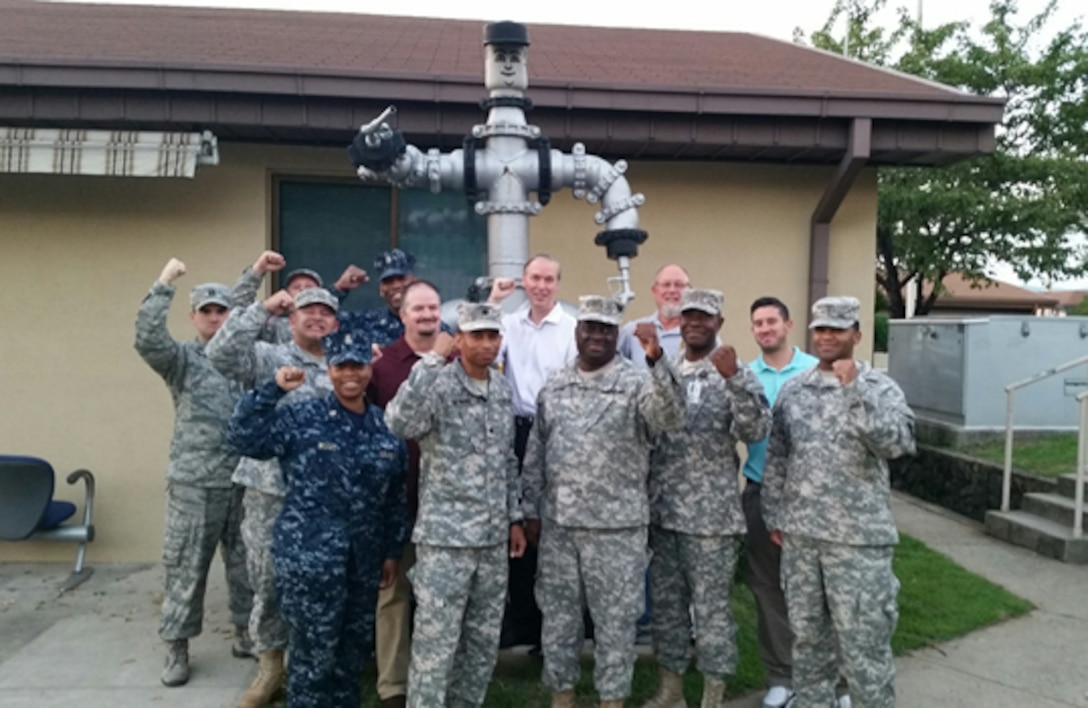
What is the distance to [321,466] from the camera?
118 inches

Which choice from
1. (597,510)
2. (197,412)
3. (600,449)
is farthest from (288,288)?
(597,510)

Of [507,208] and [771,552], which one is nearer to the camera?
[771,552]

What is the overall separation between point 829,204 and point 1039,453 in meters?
3.74

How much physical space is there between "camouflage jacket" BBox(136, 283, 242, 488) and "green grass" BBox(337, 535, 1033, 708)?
3.91ft

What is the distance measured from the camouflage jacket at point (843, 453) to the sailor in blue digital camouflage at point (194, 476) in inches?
96.2

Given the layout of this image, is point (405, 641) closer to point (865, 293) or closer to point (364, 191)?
point (364, 191)

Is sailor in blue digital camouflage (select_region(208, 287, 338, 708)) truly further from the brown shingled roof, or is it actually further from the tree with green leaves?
the tree with green leaves

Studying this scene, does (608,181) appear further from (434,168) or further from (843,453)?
(843,453)

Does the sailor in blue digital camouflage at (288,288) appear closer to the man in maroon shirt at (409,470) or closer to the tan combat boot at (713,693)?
the man in maroon shirt at (409,470)

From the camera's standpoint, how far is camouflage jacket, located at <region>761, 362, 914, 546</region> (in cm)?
291

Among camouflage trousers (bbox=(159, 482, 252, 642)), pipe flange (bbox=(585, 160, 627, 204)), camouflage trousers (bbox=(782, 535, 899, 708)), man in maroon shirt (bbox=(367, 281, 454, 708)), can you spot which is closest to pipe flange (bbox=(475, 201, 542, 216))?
pipe flange (bbox=(585, 160, 627, 204))

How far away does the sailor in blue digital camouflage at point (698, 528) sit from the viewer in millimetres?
3250

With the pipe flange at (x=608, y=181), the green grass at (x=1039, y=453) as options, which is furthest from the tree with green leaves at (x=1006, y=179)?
the pipe flange at (x=608, y=181)

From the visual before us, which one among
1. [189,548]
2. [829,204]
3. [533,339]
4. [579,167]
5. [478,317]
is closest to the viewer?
[478,317]
